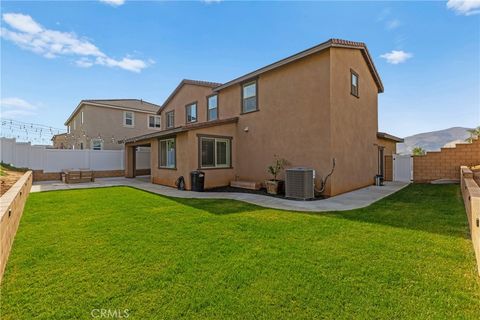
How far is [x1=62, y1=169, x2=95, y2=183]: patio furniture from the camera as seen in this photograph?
576 inches

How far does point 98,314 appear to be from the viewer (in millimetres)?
2492

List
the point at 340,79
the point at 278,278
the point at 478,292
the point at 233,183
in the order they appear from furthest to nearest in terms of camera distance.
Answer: the point at 233,183
the point at 340,79
the point at 278,278
the point at 478,292

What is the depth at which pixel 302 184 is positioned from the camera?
30.3 feet

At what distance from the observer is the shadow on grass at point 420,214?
5.27 metres

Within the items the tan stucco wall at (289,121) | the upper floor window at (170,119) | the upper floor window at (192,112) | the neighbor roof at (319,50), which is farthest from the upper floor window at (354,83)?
the upper floor window at (170,119)

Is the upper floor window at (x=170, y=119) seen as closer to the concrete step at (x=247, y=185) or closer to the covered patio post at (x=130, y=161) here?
the covered patio post at (x=130, y=161)

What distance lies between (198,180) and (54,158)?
1136 centimetres

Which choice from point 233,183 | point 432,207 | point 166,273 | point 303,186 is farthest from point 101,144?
point 432,207

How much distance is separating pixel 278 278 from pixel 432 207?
667cm

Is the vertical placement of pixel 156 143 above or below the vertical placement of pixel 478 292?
above

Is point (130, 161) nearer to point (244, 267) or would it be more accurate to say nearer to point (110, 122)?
point (110, 122)

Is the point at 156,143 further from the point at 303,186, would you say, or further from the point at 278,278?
the point at 278,278

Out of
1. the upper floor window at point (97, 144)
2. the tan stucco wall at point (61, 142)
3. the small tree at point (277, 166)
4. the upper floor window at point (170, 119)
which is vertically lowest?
the small tree at point (277, 166)

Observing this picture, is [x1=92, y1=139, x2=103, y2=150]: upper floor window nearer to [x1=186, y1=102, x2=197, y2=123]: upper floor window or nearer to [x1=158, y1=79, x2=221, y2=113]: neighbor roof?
[x1=158, y1=79, x2=221, y2=113]: neighbor roof
